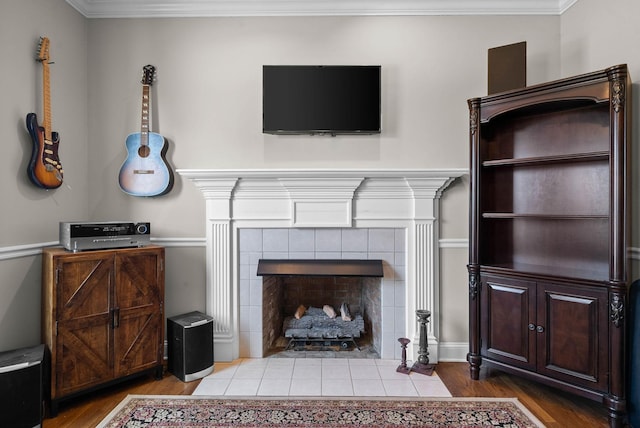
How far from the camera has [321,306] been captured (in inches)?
127

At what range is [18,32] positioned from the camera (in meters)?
2.27

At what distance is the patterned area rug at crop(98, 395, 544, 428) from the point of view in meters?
2.05

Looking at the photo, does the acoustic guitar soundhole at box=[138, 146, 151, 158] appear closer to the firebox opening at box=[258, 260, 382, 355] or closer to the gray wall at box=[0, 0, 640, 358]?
the gray wall at box=[0, 0, 640, 358]

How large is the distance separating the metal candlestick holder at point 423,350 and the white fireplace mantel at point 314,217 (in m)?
0.11

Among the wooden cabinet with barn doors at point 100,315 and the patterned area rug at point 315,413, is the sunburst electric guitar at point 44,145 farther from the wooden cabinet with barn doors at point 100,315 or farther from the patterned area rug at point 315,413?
the patterned area rug at point 315,413

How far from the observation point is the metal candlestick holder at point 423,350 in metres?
2.65

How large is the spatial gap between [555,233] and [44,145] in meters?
3.45

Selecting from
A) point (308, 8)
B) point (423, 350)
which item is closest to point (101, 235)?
point (308, 8)

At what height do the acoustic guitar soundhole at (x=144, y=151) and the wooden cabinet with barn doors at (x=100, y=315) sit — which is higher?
the acoustic guitar soundhole at (x=144, y=151)

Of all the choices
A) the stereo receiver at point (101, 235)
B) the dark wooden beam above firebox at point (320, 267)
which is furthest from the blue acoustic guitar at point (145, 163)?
the dark wooden beam above firebox at point (320, 267)

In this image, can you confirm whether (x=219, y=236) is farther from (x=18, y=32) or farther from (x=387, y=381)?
(x=18, y=32)

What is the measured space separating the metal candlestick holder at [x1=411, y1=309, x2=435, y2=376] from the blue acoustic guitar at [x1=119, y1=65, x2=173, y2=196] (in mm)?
2154

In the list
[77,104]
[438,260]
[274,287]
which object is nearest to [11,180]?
[77,104]

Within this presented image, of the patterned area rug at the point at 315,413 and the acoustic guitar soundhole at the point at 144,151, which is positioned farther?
the acoustic guitar soundhole at the point at 144,151
